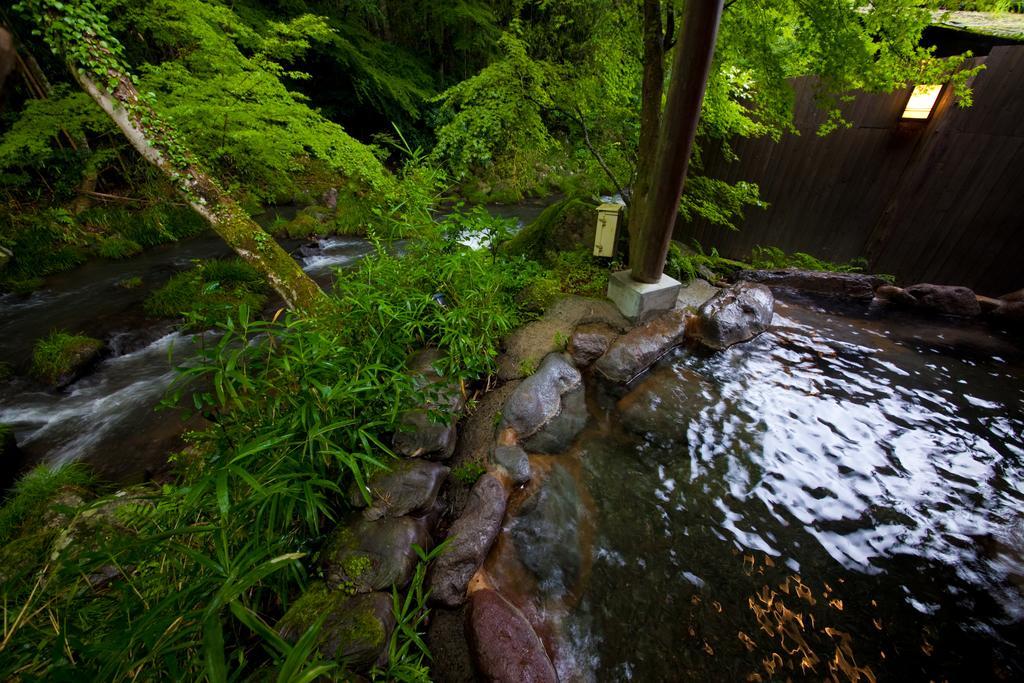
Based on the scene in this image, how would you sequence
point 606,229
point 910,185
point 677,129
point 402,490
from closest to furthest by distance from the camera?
point 402,490 → point 677,129 → point 606,229 → point 910,185

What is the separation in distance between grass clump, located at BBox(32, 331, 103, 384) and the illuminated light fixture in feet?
40.7

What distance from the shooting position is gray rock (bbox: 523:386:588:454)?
126 inches

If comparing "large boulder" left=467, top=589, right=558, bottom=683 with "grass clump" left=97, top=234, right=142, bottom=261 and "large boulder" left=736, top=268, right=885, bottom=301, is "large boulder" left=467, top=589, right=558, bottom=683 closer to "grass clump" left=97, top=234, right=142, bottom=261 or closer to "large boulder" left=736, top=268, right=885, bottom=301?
"large boulder" left=736, top=268, right=885, bottom=301

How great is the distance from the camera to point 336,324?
3.11 metres

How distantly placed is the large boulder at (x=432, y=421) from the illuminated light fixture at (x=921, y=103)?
307 inches

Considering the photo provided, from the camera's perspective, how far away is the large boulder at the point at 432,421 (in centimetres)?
272

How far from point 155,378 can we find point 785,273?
10019mm

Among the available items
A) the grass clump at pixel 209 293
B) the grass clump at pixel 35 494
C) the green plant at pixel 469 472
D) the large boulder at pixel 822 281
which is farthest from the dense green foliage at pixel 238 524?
the large boulder at pixel 822 281

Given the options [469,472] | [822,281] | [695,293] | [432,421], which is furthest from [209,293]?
[822,281]

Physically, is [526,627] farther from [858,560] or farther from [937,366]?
[937,366]

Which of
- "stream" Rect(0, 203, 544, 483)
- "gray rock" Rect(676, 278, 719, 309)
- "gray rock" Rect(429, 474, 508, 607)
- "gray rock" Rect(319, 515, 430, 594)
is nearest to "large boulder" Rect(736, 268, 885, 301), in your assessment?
"gray rock" Rect(676, 278, 719, 309)

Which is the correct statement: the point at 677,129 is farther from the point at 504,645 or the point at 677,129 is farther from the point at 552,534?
the point at 504,645

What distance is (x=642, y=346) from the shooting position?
13.7 feet

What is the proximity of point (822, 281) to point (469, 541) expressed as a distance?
6974 millimetres
